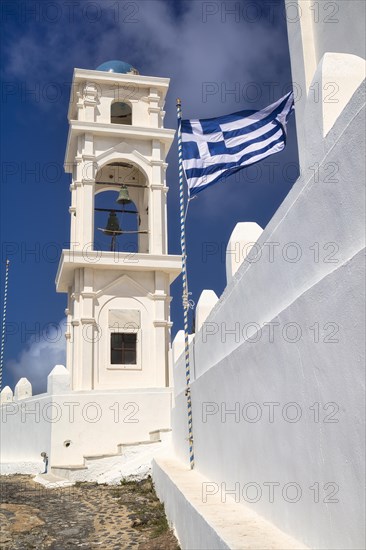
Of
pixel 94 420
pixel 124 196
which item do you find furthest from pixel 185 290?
pixel 124 196

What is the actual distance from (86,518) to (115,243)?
32.5ft

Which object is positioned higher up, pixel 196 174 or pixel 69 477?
pixel 196 174

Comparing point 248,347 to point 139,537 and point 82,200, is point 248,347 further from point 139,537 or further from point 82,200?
point 82,200

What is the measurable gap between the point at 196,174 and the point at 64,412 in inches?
341

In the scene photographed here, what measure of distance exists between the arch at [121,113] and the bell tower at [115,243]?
57 mm

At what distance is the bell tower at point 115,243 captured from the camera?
52.5 feet

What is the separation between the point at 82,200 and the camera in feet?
55.6

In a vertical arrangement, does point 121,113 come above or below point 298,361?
above

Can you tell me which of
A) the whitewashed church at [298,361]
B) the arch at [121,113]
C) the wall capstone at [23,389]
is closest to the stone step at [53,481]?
the whitewashed church at [298,361]

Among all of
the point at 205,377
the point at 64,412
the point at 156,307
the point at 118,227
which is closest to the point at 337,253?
the point at 205,377

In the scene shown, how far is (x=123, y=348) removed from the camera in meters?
16.2

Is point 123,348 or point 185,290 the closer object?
point 185,290

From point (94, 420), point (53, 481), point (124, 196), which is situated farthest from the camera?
point (124, 196)

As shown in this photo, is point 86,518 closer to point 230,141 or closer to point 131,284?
point 230,141
